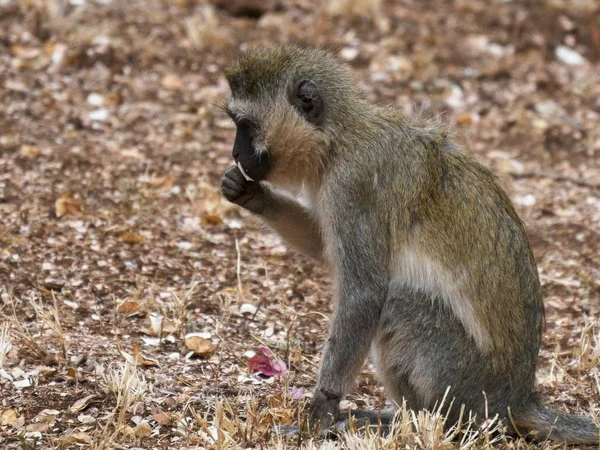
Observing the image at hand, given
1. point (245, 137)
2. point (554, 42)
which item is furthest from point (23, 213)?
point (554, 42)

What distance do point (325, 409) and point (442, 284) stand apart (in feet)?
2.64

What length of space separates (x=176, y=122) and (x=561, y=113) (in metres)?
3.49

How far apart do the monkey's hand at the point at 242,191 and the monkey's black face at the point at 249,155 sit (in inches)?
4.3

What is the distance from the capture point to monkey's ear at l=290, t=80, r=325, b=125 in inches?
196

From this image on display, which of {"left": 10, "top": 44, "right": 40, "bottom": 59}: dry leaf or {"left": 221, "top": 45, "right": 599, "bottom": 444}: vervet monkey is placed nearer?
{"left": 221, "top": 45, "right": 599, "bottom": 444}: vervet monkey

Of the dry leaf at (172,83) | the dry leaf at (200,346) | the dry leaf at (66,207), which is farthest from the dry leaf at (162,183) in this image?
the dry leaf at (200,346)

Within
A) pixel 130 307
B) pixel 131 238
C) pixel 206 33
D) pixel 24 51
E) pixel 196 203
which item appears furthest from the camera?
pixel 206 33

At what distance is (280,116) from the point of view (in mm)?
4957

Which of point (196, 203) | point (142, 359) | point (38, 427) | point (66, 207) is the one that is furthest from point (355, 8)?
point (38, 427)

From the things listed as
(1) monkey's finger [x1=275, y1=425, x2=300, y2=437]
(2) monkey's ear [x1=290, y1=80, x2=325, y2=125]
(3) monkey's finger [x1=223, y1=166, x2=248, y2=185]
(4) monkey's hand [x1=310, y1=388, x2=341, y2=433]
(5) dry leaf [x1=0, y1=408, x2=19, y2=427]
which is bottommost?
(5) dry leaf [x1=0, y1=408, x2=19, y2=427]

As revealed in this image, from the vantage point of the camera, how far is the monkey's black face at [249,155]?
16.3 feet

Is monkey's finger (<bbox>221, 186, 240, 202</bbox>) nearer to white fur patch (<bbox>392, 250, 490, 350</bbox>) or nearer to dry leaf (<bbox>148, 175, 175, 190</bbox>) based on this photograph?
white fur patch (<bbox>392, 250, 490, 350</bbox>)

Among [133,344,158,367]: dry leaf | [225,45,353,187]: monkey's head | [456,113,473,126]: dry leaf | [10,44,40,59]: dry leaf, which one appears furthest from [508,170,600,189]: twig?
[10,44,40,59]: dry leaf

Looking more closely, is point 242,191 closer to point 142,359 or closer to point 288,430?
point 142,359
